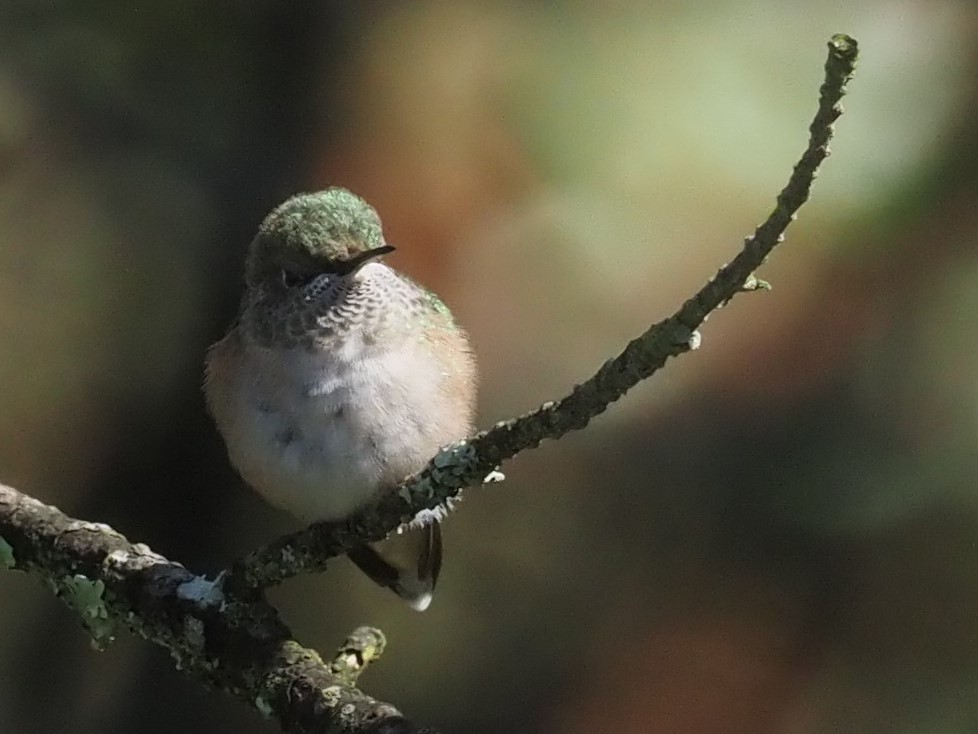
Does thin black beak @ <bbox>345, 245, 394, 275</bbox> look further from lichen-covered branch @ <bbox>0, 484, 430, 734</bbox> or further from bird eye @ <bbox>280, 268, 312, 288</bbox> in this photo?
lichen-covered branch @ <bbox>0, 484, 430, 734</bbox>

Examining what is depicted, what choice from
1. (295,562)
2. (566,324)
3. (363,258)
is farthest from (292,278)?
(566,324)

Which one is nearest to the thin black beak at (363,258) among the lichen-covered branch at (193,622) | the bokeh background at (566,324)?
the lichen-covered branch at (193,622)

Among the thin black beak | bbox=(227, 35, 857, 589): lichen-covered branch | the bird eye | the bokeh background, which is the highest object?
the bokeh background

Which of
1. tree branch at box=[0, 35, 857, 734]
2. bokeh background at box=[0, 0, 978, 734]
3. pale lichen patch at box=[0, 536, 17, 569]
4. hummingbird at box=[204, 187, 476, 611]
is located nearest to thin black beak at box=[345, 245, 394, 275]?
hummingbird at box=[204, 187, 476, 611]

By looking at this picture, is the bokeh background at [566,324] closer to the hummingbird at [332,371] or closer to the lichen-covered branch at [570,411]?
the hummingbird at [332,371]

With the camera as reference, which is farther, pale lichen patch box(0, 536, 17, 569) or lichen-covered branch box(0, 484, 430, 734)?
pale lichen patch box(0, 536, 17, 569)

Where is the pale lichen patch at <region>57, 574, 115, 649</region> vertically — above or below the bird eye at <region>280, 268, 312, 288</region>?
below
